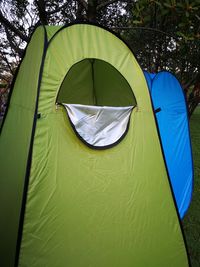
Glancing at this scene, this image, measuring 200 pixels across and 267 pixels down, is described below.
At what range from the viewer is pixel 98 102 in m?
2.83

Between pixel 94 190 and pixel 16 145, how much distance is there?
0.68 meters

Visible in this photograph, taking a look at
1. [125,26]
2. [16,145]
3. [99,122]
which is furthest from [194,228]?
[125,26]

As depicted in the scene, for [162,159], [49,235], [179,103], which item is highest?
[179,103]

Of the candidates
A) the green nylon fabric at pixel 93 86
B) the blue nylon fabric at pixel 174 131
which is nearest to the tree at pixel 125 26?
the blue nylon fabric at pixel 174 131

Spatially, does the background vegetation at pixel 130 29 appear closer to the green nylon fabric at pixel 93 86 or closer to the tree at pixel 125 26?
the tree at pixel 125 26

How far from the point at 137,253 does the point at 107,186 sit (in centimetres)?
49

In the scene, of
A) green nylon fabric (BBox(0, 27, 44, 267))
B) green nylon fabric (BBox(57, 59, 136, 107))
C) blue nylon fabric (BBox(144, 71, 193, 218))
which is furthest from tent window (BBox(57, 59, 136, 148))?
blue nylon fabric (BBox(144, 71, 193, 218))

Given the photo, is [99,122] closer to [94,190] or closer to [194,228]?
[94,190]

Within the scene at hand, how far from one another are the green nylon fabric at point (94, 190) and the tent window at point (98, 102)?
0.20 ft

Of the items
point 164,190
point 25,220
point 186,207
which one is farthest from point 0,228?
point 186,207

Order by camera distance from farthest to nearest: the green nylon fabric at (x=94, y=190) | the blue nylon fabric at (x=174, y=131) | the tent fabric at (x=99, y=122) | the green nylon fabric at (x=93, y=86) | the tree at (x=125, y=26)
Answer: the tree at (x=125, y=26)
the blue nylon fabric at (x=174, y=131)
the green nylon fabric at (x=93, y=86)
the tent fabric at (x=99, y=122)
the green nylon fabric at (x=94, y=190)

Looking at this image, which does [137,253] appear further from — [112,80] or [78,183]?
[112,80]

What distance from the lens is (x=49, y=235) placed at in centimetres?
166

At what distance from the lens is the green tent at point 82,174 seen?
1680 mm
